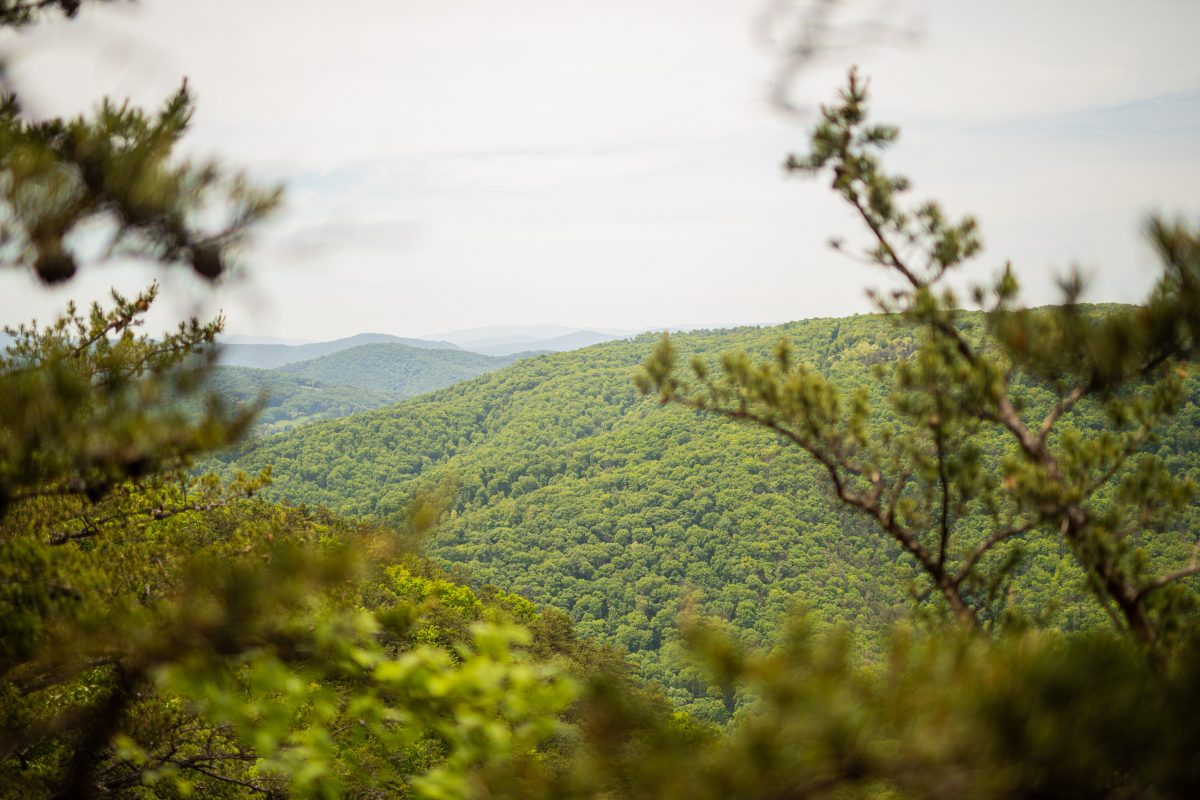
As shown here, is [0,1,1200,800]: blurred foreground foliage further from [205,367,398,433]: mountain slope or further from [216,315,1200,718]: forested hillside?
[205,367,398,433]: mountain slope

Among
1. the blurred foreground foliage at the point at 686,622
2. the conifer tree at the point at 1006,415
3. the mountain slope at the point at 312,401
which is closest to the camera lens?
the blurred foreground foliage at the point at 686,622

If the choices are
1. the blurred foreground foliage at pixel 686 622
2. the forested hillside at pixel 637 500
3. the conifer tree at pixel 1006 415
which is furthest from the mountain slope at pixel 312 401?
the conifer tree at pixel 1006 415

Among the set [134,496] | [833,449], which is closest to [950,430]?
[833,449]

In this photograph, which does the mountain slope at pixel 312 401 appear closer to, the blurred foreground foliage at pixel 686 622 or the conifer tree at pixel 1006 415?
the blurred foreground foliage at pixel 686 622

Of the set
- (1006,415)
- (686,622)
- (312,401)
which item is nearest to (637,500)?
(1006,415)

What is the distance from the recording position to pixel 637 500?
71688mm

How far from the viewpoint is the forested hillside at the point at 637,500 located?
173 feet

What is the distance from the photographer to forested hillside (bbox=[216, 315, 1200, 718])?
52844mm

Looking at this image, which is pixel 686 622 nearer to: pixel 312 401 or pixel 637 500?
pixel 637 500

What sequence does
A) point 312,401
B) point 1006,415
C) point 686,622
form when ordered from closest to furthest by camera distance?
point 686,622 < point 1006,415 < point 312,401

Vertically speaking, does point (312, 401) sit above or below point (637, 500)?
above

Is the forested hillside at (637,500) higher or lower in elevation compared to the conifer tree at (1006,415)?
lower

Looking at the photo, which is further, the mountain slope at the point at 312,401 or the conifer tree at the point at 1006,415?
the mountain slope at the point at 312,401

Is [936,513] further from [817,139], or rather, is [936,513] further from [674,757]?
[674,757]
